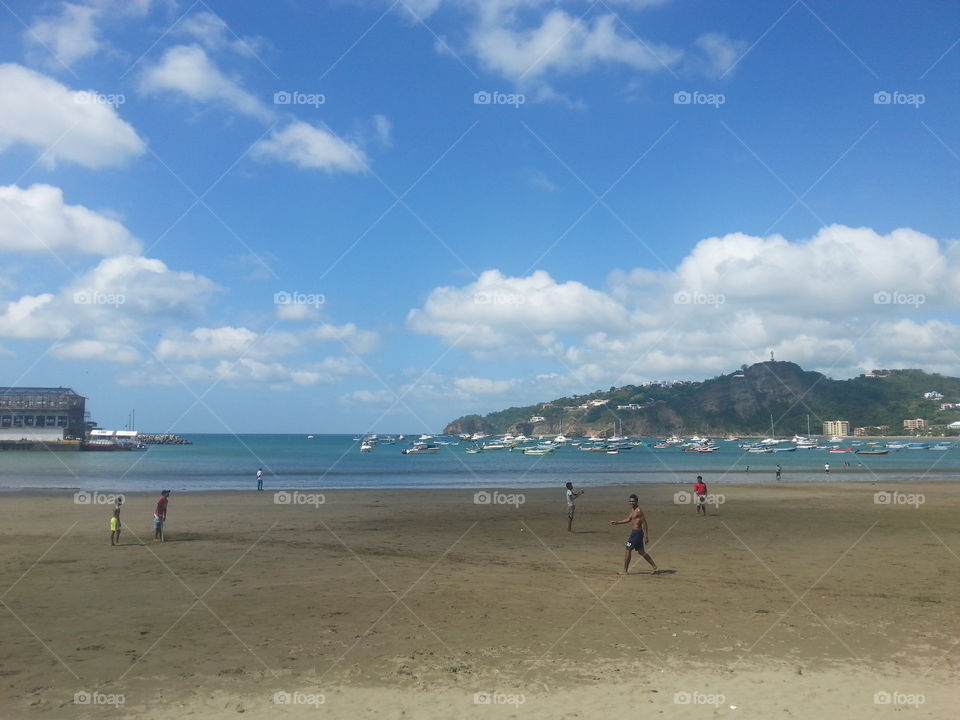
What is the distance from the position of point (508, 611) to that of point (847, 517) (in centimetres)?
2329

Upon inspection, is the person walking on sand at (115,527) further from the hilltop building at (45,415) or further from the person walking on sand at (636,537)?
the hilltop building at (45,415)

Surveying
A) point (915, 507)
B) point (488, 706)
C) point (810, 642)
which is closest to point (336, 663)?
point (488, 706)

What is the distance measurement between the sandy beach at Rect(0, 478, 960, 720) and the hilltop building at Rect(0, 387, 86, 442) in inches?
5555

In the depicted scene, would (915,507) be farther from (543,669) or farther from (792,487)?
(543,669)

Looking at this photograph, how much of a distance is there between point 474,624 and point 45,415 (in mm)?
165142

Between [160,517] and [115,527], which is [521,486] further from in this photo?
[115,527]

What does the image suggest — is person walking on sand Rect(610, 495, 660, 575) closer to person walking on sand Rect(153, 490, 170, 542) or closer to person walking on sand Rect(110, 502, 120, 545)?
person walking on sand Rect(153, 490, 170, 542)

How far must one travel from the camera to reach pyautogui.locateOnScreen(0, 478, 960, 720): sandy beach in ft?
29.3

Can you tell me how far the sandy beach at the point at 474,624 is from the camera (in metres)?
8.93

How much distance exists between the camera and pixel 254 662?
33.7 feet

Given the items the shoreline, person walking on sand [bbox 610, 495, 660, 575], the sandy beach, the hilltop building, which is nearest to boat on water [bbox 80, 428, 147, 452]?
Answer: the hilltop building

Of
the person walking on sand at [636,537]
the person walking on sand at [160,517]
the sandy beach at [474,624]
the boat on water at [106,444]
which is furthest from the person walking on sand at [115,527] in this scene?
the boat on water at [106,444]

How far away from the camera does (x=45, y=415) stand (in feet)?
490

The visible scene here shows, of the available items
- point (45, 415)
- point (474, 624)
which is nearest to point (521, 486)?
point (474, 624)
